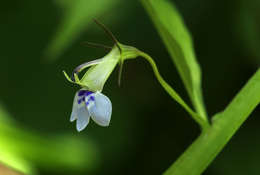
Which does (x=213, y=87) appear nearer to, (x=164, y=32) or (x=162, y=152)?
(x=162, y=152)

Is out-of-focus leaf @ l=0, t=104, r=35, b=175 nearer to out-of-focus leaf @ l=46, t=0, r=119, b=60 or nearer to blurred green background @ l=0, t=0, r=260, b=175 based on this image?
blurred green background @ l=0, t=0, r=260, b=175

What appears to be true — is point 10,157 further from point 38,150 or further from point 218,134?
point 218,134

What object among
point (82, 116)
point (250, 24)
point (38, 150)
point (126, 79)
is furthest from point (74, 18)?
point (82, 116)

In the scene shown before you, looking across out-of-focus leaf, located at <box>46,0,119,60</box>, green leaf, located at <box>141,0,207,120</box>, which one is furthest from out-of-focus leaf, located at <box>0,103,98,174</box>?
green leaf, located at <box>141,0,207,120</box>

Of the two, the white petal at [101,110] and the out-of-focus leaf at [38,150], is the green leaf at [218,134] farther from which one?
the out-of-focus leaf at [38,150]

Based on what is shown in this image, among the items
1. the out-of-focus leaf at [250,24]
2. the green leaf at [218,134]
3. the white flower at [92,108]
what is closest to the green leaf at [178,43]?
the green leaf at [218,134]

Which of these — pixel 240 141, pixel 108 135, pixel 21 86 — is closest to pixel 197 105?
pixel 240 141
